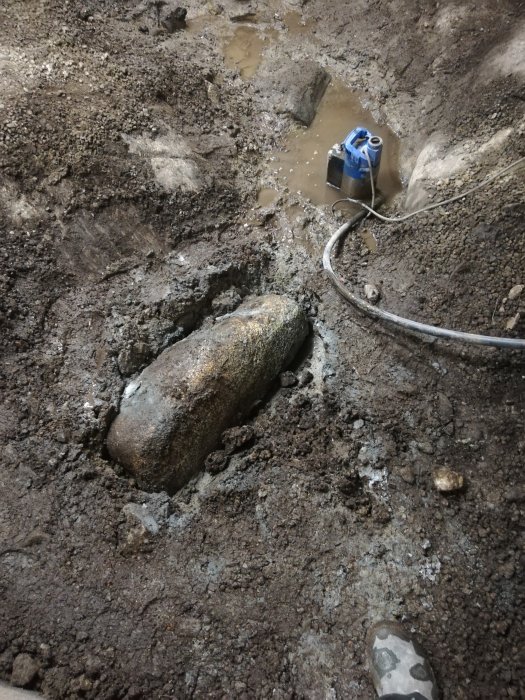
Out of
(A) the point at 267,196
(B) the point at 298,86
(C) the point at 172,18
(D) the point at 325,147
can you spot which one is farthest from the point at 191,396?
(C) the point at 172,18

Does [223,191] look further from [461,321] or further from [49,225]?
[461,321]

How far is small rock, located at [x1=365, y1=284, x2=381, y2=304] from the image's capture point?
131 inches

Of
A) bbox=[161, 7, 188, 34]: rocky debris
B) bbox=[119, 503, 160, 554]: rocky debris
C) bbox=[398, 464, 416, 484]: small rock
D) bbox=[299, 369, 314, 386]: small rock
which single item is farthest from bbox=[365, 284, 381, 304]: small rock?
bbox=[161, 7, 188, 34]: rocky debris

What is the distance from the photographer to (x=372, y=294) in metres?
3.33

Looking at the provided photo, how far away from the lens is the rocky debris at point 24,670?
1979 mm

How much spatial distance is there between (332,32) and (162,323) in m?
4.17

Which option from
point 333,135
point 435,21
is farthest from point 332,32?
point 333,135

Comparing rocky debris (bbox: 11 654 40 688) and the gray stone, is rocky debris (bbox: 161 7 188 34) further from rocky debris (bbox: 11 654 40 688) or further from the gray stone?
rocky debris (bbox: 11 654 40 688)

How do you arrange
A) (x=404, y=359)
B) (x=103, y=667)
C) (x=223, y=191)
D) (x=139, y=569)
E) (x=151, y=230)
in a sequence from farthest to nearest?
(x=223, y=191), (x=151, y=230), (x=404, y=359), (x=139, y=569), (x=103, y=667)

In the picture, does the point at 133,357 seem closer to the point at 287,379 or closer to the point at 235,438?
the point at 235,438

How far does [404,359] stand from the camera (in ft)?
10.1

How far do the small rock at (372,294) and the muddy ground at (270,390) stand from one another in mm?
146

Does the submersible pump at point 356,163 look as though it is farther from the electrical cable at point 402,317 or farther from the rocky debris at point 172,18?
the rocky debris at point 172,18

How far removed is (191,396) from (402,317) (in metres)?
1.60
